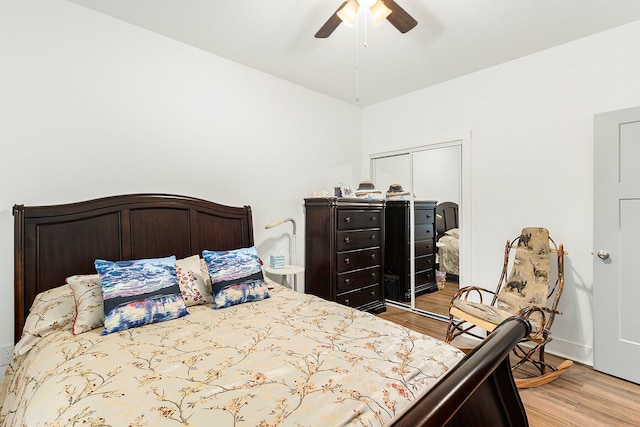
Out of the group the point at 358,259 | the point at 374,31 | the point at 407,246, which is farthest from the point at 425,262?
the point at 374,31

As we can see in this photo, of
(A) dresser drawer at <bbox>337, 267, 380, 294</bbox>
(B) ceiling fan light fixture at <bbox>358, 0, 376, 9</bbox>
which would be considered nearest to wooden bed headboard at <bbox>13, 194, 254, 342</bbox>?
(A) dresser drawer at <bbox>337, 267, 380, 294</bbox>

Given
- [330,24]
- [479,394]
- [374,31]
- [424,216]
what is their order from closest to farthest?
[479,394] → [330,24] → [374,31] → [424,216]

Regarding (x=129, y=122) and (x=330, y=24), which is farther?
(x=129, y=122)

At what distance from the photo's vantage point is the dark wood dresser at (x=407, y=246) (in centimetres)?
373

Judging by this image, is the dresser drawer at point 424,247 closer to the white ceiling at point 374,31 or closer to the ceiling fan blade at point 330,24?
the white ceiling at point 374,31

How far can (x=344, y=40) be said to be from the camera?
8.46 ft

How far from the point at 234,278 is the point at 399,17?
2036mm

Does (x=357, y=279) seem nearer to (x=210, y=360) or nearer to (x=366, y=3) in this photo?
(x=210, y=360)

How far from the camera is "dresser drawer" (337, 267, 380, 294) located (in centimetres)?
323

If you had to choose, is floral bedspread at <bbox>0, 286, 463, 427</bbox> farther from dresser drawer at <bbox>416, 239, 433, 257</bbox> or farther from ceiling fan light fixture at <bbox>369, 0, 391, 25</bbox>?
dresser drawer at <bbox>416, 239, 433, 257</bbox>

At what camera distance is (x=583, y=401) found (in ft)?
6.64

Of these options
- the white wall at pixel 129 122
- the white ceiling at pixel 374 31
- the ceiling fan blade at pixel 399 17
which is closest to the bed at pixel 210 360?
the white wall at pixel 129 122

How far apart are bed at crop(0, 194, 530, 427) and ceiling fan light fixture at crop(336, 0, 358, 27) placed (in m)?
1.86

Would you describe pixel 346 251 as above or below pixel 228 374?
above
